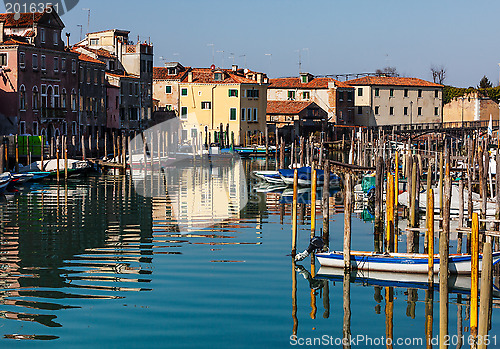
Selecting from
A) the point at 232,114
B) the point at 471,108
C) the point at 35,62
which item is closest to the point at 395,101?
the point at 471,108

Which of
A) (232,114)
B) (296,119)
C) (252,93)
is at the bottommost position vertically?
(296,119)

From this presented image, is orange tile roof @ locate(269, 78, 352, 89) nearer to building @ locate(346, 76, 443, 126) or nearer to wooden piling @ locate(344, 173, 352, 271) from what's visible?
building @ locate(346, 76, 443, 126)

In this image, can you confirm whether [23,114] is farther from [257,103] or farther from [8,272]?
[8,272]

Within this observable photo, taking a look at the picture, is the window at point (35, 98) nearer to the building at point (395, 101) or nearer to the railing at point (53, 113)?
the railing at point (53, 113)

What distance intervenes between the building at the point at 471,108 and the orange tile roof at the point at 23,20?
154 ft

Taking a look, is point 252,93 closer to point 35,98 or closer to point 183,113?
point 183,113

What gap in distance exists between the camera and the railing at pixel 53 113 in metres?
51.5

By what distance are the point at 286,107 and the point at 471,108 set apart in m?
20.9

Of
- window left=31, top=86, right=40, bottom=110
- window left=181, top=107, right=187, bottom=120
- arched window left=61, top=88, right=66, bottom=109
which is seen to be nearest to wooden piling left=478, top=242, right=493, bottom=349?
window left=31, top=86, right=40, bottom=110

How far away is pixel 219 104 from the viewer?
7056 centimetres

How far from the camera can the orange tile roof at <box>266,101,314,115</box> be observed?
75.1m

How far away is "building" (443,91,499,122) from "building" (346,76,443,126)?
1.55m

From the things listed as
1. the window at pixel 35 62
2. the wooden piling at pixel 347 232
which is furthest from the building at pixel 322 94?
the wooden piling at pixel 347 232

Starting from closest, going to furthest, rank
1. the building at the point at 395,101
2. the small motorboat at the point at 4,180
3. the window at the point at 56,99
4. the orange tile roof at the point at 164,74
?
the small motorboat at the point at 4,180 → the window at the point at 56,99 → the orange tile roof at the point at 164,74 → the building at the point at 395,101
